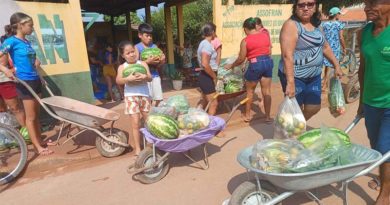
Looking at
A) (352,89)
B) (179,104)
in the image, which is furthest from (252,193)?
(352,89)

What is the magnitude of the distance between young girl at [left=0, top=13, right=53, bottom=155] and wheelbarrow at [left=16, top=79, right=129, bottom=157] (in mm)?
270

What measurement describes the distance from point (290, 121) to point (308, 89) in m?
0.82

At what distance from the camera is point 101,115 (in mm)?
3977

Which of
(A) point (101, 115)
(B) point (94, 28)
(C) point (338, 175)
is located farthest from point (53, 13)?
(B) point (94, 28)

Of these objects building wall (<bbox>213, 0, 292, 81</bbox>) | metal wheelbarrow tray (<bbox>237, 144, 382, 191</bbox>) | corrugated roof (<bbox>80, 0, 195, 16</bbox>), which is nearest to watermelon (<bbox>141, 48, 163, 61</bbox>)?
metal wheelbarrow tray (<bbox>237, 144, 382, 191</bbox>)

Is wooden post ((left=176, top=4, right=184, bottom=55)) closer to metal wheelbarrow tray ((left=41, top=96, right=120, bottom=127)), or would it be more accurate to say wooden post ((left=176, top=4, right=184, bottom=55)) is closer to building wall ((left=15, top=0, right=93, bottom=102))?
building wall ((left=15, top=0, right=93, bottom=102))

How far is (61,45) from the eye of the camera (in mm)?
5645

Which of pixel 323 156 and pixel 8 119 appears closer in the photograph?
pixel 323 156

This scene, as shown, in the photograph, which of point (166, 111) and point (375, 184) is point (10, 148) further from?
point (375, 184)

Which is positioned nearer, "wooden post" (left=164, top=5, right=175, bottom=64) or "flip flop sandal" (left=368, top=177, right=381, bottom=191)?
"flip flop sandal" (left=368, top=177, right=381, bottom=191)

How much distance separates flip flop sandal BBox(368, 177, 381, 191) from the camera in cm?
321

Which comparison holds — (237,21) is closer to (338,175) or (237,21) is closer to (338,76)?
(338,76)

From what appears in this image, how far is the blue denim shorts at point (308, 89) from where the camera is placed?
3.72 m

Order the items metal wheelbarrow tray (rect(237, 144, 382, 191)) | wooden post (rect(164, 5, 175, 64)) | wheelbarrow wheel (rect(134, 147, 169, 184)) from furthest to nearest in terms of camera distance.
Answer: wooden post (rect(164, 5, 175, 64)) → wheelbarrow wheel (rect(134, 147, 169, 184)) → metal wheelbarrow tray (rect(237, 144, 382, 191))
